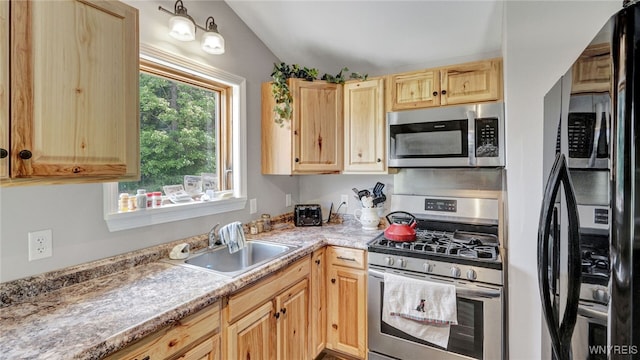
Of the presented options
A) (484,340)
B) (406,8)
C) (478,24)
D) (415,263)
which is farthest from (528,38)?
(484,340)

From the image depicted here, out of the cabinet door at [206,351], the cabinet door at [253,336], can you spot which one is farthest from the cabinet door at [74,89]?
the cabinet door at [253,336]

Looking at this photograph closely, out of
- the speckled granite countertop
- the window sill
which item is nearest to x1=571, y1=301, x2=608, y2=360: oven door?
the speckled granite countertop

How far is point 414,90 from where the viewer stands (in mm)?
2223

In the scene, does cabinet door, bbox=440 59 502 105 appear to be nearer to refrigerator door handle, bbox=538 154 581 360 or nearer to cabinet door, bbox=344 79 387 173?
cabinet door, bbox=344 79 387 173

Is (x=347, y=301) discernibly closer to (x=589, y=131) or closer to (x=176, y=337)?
(x=176, y=337)

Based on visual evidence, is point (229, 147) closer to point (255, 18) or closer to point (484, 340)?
point (255, 18)

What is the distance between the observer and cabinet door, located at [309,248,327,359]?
2.04 metres

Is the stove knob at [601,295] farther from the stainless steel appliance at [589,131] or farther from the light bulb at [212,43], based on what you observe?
the light bulb at [212,43]

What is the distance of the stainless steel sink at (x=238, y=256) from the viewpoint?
1.84 metres

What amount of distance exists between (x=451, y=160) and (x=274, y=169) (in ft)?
4.47

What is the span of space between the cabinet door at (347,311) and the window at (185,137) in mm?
958

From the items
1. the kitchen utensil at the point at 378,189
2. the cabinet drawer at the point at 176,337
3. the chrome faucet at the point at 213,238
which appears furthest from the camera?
the kitchen utensil at the point at 378,189

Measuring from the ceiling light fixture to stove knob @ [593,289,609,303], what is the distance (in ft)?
6.74

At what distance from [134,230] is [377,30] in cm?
208
